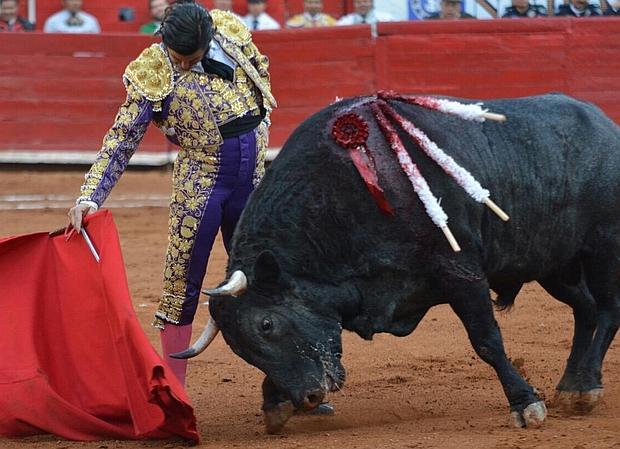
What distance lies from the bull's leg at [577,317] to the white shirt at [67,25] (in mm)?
7604

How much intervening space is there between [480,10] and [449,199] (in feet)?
27.5

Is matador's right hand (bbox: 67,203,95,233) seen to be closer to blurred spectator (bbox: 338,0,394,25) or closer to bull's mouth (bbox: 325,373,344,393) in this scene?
bull's mouth (bbox: 325,373,344,393)

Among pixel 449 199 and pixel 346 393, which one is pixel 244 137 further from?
pixel 346 393

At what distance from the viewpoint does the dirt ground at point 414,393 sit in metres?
4.43

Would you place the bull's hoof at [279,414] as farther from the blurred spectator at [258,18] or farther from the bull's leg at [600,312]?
the blurred spectator at [258,18]

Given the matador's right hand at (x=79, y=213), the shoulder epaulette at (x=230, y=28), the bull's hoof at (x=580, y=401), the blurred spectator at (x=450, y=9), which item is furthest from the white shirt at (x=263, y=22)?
the bull's hoof at (x=580, y=401)

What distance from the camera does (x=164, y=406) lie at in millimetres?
4398

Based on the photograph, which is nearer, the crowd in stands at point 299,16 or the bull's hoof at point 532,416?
the bull's hoof at point 532,416

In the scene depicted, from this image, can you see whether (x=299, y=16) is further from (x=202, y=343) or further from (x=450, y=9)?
(x=202, y=343)

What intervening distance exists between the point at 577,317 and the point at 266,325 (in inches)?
58.2

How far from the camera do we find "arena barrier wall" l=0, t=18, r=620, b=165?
1158cm

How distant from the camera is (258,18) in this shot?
39.4ft

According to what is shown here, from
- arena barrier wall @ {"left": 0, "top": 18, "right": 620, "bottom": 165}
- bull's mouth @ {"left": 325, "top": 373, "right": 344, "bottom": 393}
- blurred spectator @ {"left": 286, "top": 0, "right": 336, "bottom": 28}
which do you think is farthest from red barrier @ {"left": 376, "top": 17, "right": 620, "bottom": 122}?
bull's mouth @ {"left": 325, "top": 373, "right": 344, "bottom": 393}

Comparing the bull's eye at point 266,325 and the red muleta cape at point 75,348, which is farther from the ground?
the bull's eye at point 266,325
